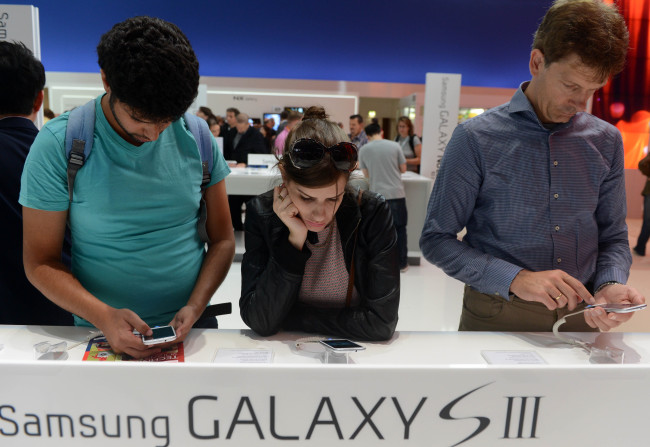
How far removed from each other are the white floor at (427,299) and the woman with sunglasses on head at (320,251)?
248cm

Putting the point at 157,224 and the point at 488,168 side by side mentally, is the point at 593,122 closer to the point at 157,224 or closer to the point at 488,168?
the point at 488,168

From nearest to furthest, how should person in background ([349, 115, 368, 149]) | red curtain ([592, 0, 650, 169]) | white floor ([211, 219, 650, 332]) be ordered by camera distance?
white floor ([211, 219, 650, 332]), person in background ([349, 115, 368, 149]), red curtain ([592, 0, 650, 169])

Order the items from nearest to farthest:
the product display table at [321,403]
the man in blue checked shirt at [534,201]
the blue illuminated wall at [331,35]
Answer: the product display table at [321,403] → the man in blue checked shirt at [534,201] → the blue illuminated wall at [331,35]

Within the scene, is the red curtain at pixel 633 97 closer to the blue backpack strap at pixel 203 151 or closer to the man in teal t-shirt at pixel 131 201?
the blue backpack strap at pixel 203 151

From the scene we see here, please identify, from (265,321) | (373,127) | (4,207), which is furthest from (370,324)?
(373,127)

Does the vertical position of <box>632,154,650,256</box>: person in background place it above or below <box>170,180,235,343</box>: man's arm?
below

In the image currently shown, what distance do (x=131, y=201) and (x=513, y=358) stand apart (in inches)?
38.8

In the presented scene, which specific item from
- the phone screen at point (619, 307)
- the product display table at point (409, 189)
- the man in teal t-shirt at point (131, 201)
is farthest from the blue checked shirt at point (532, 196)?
the product display table at point (409, 189)

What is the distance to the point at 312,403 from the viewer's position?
0.88 metres

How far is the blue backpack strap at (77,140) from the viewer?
1.16 meters

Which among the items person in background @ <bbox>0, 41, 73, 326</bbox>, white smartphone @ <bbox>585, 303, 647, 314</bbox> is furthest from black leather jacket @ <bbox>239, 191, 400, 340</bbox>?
person in background @ <bbox>0, 41, 73, 326</bbox>

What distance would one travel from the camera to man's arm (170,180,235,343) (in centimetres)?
135

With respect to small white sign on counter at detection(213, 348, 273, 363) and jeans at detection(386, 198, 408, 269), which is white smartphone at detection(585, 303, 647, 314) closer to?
small white sign on counter at detection(213, 348, 273, 363)

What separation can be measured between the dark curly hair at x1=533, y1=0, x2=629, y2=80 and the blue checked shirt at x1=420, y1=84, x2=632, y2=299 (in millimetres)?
202
